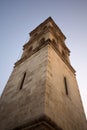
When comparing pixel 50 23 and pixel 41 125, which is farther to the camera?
pixel 50 23

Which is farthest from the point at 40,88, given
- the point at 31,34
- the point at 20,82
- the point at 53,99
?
the point at 31,34

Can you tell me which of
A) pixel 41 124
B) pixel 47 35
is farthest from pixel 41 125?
pixel 47 35

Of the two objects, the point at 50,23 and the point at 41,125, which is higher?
the point at 50,23

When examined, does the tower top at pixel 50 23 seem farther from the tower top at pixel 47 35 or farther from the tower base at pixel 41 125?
the tower base at pixel 41 125

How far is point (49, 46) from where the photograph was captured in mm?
11102

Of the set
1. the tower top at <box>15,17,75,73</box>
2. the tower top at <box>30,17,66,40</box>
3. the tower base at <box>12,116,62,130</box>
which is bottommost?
the tower base at <box>12,116,62,130</box>

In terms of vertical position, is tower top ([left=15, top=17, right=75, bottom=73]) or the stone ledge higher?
tower top ([left=15, top=17, right=75, bottom=73])

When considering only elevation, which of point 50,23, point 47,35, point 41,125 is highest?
point 50,23

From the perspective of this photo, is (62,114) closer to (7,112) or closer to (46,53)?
(7,112)

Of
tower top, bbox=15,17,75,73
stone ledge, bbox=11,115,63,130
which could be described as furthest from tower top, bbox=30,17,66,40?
stone ledge, bbox=11,115,63,130

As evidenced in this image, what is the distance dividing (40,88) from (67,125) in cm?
227

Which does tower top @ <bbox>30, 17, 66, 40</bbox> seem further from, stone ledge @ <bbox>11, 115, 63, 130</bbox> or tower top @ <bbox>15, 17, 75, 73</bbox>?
stone ledge @ <bbox>11, 115, 63, 130</bbox>

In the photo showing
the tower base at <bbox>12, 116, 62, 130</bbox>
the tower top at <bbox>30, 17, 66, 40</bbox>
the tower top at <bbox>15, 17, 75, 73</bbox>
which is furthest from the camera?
the tower top at <bbox>30, 17, 66, 40</bbox>

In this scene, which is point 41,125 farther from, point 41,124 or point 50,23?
point 50,23
